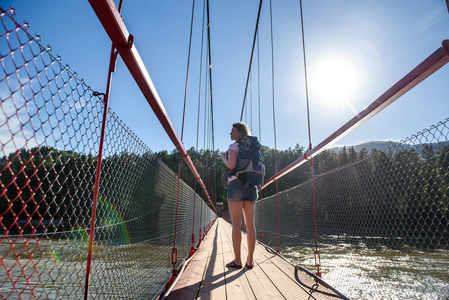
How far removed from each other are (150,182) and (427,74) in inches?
53.6

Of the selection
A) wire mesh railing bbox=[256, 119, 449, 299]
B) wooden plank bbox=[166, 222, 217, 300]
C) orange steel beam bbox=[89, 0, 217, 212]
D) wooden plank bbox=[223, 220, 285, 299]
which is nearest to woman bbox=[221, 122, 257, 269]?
wooden plank bbox=[223, 220, 285, 299]

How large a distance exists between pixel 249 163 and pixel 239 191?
0.21 metres

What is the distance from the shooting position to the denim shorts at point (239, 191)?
1.84 m

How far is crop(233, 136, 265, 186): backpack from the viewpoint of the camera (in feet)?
6.00

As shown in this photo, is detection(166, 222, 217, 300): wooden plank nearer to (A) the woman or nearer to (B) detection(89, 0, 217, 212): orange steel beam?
(A) the woman

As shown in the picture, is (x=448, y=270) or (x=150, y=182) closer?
(x=150, y=182)

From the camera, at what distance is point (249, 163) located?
1.85 metres

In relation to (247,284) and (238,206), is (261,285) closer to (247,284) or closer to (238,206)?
(247,284)

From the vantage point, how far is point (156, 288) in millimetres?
1361

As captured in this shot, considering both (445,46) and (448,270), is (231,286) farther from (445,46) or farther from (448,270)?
(448,270)

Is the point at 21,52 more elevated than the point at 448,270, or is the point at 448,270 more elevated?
the point at 21,52

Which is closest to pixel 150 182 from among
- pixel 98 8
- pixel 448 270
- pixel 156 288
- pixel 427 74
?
pixel 156 288

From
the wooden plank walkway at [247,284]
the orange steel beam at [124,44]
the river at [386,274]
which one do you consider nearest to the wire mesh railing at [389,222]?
the river at [386,274]

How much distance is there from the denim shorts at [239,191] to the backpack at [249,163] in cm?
4
